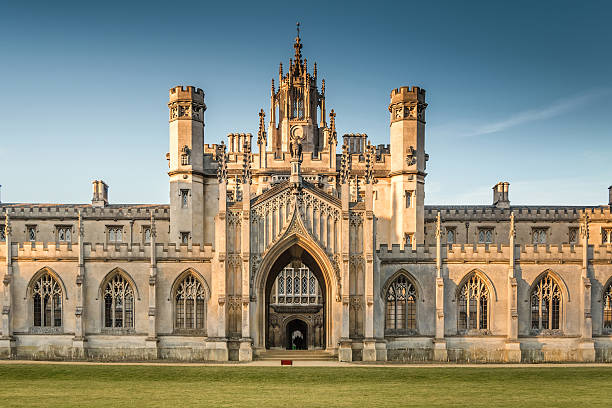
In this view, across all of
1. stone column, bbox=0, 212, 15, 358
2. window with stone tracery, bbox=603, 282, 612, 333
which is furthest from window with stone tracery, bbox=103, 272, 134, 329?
window with stone tracery, bbox=603, 282, 612, 333

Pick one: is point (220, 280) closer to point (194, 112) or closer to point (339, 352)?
point (339, 352)

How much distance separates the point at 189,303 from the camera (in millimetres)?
39406

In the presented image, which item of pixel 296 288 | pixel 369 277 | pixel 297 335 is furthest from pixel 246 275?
pixel 297 335

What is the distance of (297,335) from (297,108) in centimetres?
2117

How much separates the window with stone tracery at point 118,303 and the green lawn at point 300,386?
6.10 m

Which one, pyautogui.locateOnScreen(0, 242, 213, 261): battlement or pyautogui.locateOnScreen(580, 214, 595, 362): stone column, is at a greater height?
pyautogui.locateOnScreen(0, 242, 213, 261): battlement

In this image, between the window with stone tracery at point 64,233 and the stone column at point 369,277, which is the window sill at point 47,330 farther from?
the window with stone tracery at point 64,233

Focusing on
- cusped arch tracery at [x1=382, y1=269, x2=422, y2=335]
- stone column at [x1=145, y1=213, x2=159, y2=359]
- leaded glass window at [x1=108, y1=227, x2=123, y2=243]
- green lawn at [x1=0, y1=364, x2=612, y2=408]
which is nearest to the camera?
green lawn at [x1=0, y1=364, x2=612, y2=408]

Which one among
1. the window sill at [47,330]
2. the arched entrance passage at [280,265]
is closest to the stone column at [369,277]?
the arched entrance passage at [280,265]

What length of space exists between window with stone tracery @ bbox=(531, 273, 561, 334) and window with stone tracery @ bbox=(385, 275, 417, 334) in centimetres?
652

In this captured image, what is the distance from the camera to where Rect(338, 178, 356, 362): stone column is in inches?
1457

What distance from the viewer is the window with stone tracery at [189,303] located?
39.3m

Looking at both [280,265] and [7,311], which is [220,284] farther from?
[7,311]

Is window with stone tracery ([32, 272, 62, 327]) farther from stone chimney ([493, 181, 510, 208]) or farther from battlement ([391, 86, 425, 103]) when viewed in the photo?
stone chimney ([493, 181, 510, 208])
